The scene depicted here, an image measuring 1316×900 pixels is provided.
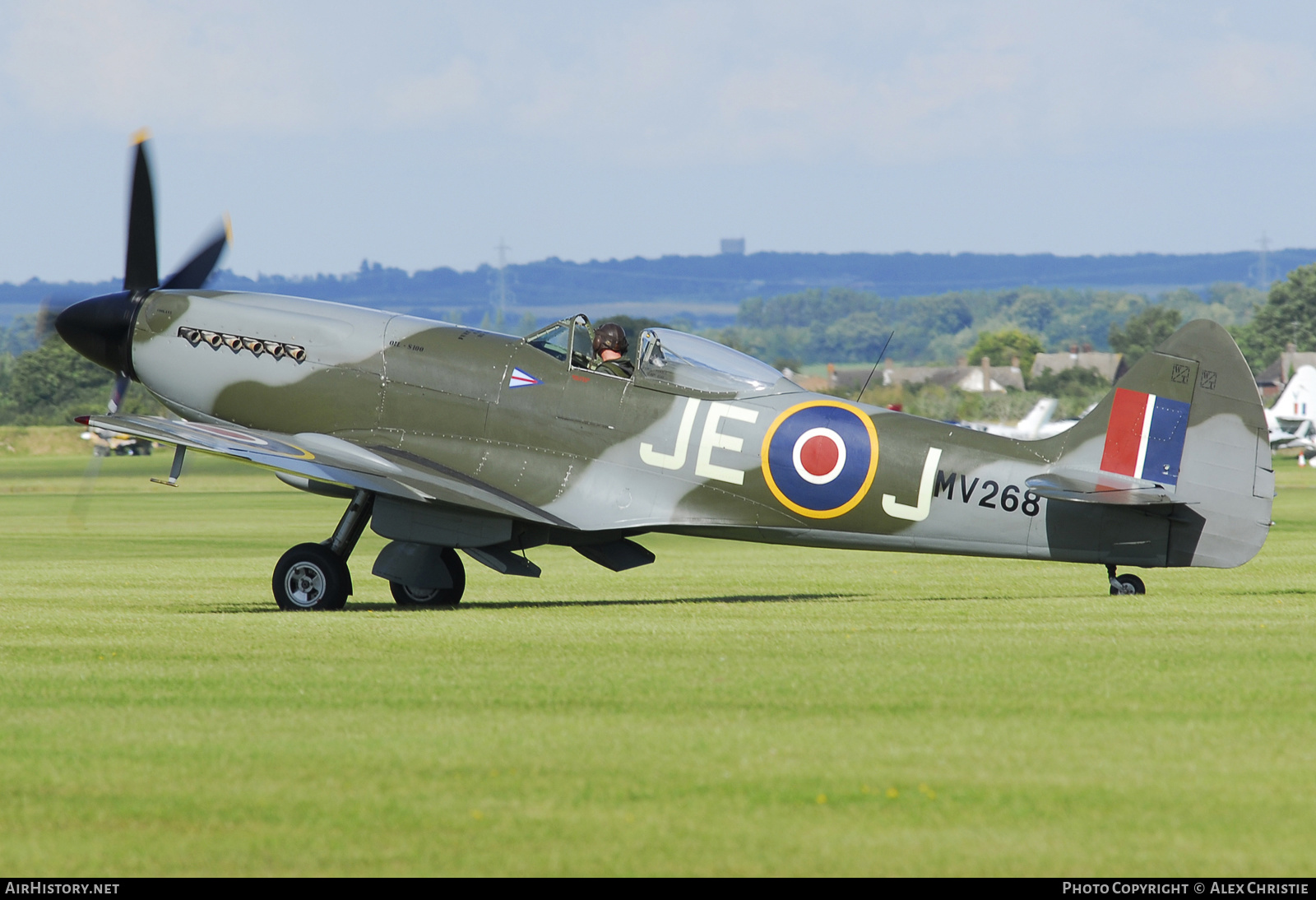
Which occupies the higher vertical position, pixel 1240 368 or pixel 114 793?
pixel 1240 368

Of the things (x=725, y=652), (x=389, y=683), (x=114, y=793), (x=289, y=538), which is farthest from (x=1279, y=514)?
(x=114, y=793)

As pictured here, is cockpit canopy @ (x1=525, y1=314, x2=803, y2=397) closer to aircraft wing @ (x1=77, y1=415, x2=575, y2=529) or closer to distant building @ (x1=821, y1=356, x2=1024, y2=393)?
aircraft wing @ (x1=77, y1=415, x2=575, y2=529)

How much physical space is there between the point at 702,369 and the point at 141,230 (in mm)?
5824

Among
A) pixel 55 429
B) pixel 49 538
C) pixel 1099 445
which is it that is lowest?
pixel 55 429

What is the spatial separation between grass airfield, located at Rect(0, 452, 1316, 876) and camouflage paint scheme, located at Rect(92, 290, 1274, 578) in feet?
2.26

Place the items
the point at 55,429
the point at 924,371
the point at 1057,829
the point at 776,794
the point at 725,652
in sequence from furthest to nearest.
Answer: the point at 924,371, the point at 55,429, the point at 725,652, the point at 776,794, the point at 1057,829

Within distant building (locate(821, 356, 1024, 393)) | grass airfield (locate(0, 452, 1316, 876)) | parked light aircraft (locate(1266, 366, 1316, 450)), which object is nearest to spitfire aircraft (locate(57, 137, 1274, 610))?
grass airfield (locate(0, 452, 1316, 876))

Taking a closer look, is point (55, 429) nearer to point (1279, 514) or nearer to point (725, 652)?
point (1279, 514)

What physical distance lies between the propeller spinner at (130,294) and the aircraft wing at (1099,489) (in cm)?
814

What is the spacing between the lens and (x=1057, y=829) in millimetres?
5379

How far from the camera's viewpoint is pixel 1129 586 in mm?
13109

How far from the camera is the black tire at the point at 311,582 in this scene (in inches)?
514

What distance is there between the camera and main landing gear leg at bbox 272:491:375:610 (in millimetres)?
13062

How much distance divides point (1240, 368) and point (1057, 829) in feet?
26.1
